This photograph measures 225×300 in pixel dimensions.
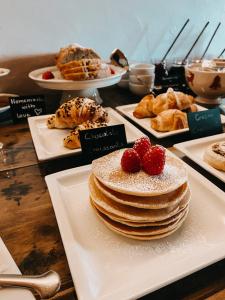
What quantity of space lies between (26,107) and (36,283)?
0.97m

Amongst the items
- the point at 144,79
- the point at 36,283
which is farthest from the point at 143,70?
the point at 36,283

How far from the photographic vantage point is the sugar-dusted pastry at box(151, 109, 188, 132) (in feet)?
3.85

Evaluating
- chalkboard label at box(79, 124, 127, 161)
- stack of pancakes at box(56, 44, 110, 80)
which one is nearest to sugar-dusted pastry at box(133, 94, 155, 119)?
stack of pancakes at box(56, 44, 110, 80)

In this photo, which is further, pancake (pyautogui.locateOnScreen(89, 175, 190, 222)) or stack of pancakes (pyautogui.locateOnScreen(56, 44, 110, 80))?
stack of pancakes (pyautogui.locateOnScreen(56, 44, 110, 80))

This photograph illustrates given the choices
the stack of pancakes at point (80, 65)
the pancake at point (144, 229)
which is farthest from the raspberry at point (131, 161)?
the stack of pancakes at point (80, 65)

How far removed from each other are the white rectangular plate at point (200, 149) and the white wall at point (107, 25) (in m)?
1.04

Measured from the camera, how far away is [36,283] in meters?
0.50

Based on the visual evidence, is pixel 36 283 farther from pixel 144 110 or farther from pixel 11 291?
pixel 144 110

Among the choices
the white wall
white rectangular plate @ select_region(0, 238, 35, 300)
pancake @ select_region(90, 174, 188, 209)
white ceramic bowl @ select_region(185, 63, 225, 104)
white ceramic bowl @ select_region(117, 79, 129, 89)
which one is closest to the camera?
white rectangular plate @ select_region(0, 238, 35, 300)

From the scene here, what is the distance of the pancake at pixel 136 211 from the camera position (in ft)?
2.01

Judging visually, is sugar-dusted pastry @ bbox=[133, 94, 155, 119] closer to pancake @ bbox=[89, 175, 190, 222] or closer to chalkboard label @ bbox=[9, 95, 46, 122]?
chalkboard label @ bbox=[9, 95, 46, 122]

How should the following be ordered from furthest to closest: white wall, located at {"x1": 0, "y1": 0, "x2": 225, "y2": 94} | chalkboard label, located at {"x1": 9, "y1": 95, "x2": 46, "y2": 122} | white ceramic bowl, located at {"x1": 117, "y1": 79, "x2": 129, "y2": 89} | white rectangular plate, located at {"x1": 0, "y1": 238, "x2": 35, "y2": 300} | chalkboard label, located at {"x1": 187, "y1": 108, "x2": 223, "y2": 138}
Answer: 1. white ceramic bowl, located at {"x1": 117, "y1": 79, "x2": 129, "y2": 89}
2. white wall, located at {"x1": 0, "y1": 0, "x2": 225, "y2": 94}
3. chalkboard label, located at {"x1": 9, "y1": 95, "x2": 46, "y2": 122}
4. chalkboard label, located at {"x1": 187, "y1": 108, "x2": 223, "y2": 138}
5. white rectangular plate, located at {"x1": 0, "y1": 238, "x2": 35, "y2": 300}

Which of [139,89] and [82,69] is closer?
[82,69]

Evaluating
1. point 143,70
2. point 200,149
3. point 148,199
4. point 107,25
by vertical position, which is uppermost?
point 107,25
